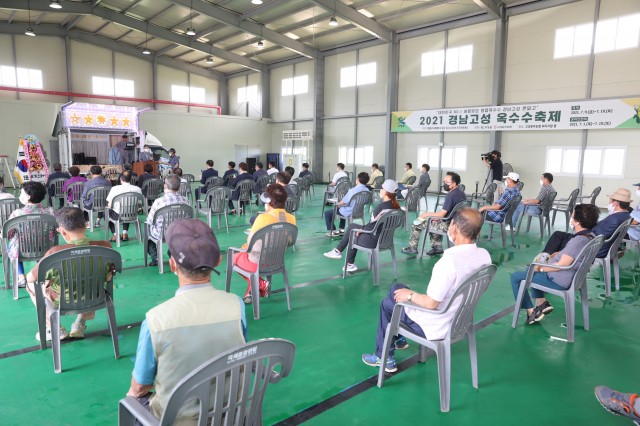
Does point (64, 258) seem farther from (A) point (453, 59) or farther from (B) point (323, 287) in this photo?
(A) point (453, 59)

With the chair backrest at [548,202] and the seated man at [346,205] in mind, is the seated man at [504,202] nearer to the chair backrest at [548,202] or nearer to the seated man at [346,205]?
the chair backrest at [548,202]

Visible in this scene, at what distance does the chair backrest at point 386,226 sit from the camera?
4301 millimetres

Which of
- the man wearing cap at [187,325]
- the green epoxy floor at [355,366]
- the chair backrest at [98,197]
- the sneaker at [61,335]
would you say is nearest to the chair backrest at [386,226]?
the green epoxy floor at [355,366]

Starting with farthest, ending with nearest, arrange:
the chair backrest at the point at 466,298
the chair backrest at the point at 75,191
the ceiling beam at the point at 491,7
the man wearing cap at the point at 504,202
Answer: the ceiling beam at the point at 491,7
the chair backrest at the point at 75,191
the man wearing cap at the point at 504,202
the chair backrest at the point at 466,298

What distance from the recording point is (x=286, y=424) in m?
2.17

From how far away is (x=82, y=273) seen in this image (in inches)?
102

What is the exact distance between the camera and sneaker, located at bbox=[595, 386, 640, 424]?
2193 mm

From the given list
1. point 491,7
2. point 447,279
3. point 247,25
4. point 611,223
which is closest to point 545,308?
point 611,223

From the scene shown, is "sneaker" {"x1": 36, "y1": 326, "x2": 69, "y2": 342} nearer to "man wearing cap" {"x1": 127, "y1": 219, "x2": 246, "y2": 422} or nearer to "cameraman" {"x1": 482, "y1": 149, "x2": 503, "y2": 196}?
"man wearing cap" {"x1": 127, "y1": 219, "x2": 246, "y2": 422}

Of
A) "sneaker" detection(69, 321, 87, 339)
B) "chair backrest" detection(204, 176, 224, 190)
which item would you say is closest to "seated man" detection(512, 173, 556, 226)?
"chair backrest" detection(204, 176, 224, 190)

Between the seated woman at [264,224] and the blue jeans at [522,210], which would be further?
→ the blue jeans at [522,210]

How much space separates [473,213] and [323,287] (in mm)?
2281

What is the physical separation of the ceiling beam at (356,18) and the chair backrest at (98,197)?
8.00 metres

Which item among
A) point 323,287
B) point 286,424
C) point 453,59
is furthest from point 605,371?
point 453,59
